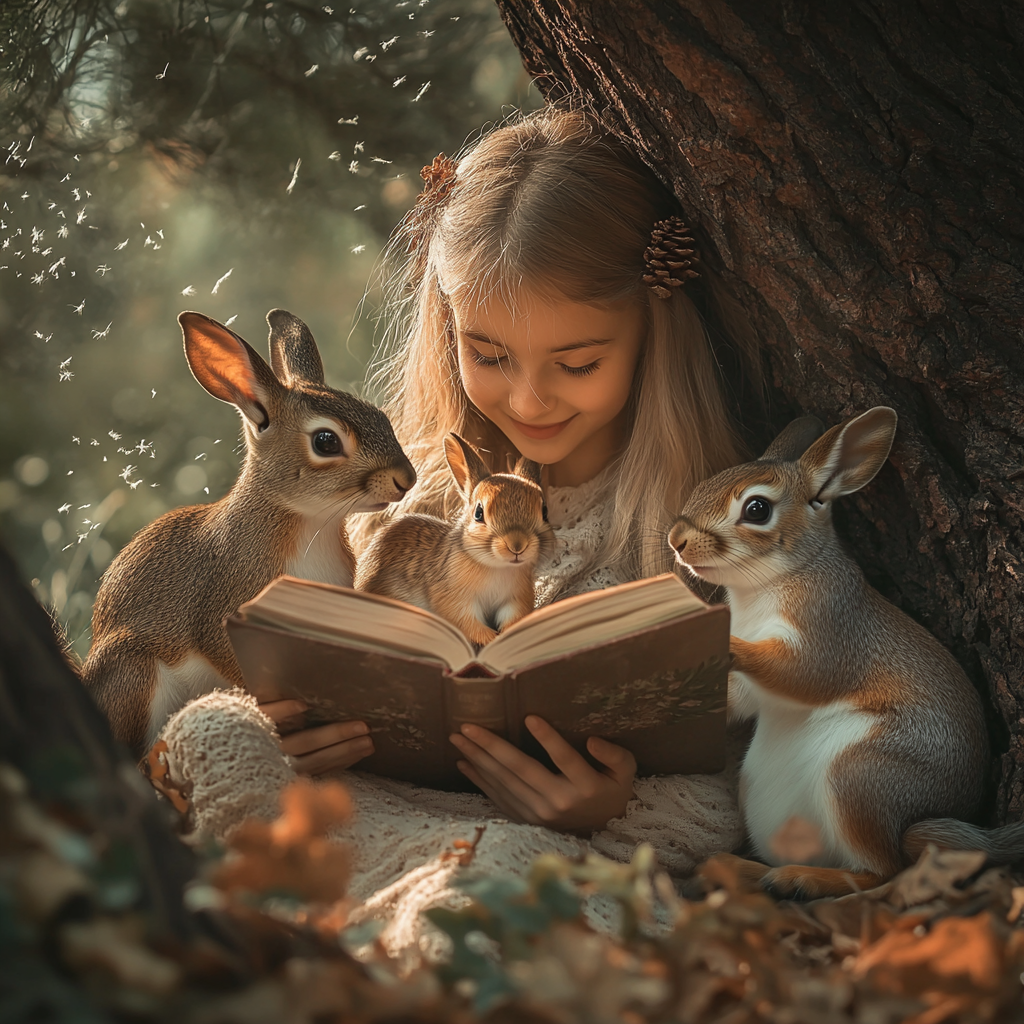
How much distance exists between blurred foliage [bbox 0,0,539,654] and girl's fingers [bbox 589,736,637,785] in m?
1.86

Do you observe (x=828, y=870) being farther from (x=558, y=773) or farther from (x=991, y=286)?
(x=991, y=286)

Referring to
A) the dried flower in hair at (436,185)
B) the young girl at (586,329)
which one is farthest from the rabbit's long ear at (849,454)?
the dried flower in hair at (436,185)

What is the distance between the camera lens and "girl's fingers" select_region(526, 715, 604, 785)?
4.53 feet

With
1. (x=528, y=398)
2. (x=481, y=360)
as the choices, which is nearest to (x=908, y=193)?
(x=528, y=398)

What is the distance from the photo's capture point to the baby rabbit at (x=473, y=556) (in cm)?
173

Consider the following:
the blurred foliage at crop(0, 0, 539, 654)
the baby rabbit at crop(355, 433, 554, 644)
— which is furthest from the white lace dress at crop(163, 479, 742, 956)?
the blurred foliage at crop(0, 0, 539, 654)

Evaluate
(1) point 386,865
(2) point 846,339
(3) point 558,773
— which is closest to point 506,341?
(2) point 846,339

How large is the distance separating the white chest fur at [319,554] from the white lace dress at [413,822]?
12.7 inches

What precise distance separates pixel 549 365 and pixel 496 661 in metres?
0.88

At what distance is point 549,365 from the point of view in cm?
198

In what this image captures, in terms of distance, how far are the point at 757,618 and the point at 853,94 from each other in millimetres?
942

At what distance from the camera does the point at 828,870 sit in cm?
141

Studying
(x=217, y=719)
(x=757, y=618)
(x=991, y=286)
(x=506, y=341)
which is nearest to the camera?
(x=217, y=719)

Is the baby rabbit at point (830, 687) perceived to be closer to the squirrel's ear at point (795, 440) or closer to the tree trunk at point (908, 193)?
the squirrel's ear at point (795, 440)
